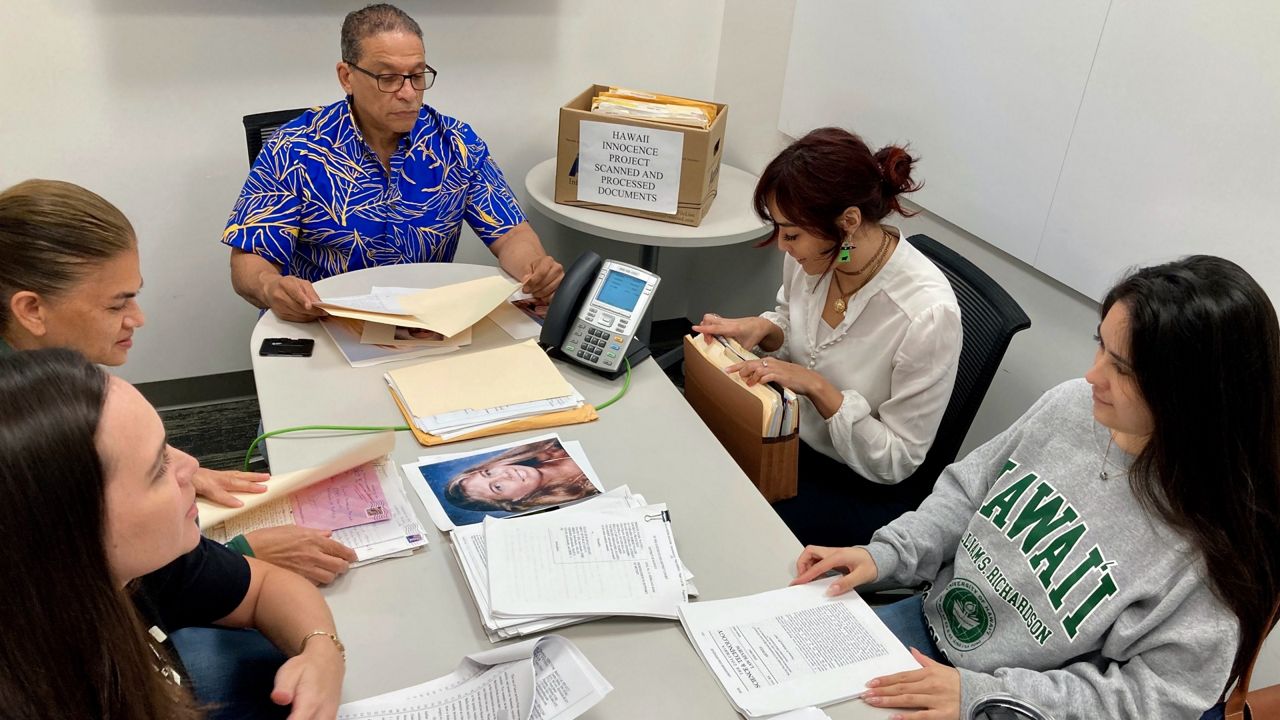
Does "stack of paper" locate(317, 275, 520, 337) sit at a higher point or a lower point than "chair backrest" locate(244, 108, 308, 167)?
lower

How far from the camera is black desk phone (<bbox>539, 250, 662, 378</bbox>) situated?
1.70 metres

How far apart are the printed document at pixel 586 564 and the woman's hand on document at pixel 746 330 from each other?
1.94 feet

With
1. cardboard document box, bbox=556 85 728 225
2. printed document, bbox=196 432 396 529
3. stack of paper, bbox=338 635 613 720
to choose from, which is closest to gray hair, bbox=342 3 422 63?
cardboard document box, bbox=556 85 728 225

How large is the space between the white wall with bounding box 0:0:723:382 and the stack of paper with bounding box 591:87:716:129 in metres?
0.38

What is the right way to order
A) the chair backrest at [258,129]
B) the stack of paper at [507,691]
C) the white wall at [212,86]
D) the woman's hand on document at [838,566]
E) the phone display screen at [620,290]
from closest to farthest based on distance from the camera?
1. the stack of paper at [507,691]
2. the woman's hand on document at [838,566]
3. the phone display screen at [620,290]
4. the chair backrest at [258,129]
5. the white wall at [212,86]

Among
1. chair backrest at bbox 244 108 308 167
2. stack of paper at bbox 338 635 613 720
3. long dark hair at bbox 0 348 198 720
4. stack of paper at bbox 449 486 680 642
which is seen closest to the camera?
long dark hair at bbox 0 348 198 720

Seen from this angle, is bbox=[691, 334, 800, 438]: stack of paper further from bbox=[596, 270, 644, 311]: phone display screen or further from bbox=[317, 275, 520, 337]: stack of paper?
bbox=[317, 275, 520, 337]: stack of paper

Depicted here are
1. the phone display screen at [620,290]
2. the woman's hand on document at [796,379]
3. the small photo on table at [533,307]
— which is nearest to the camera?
the woman's hand on document at [796,379]

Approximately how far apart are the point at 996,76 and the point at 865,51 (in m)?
0.51

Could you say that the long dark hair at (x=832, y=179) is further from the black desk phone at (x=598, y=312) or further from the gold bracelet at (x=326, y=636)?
the gold bracelet at (x=326, y=636)

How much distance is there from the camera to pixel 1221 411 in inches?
40.4

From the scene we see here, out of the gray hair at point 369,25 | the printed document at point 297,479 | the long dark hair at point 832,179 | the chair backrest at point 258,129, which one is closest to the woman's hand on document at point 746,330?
the long dark hair at point 832,179

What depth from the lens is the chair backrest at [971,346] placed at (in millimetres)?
1631

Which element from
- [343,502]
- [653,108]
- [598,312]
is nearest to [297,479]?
[343,502]
